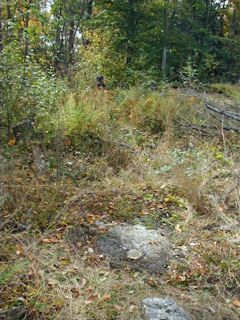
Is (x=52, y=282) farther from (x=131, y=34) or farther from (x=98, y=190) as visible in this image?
(x=131, y=34)

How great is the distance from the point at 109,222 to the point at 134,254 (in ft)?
1.89

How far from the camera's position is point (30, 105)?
189 inches

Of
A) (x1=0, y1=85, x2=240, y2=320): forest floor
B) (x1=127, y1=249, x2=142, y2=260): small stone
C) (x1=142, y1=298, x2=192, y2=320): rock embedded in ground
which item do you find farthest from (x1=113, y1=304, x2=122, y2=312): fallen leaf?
(x1=127, y1=249, x2=142, y2=260): small stone

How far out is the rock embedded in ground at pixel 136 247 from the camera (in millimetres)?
3131

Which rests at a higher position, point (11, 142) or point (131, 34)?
point (131, 34)

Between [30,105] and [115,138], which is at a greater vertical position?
[30,105]

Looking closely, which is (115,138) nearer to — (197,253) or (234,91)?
(197,253)

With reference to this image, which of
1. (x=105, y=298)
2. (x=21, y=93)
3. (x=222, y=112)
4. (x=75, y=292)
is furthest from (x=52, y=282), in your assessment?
(x=222, y=112)

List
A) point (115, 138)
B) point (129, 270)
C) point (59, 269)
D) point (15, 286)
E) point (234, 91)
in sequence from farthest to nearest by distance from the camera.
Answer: point (234, 91), point (115, 138), point (129, 270), point (59, 269), point (15, 286)

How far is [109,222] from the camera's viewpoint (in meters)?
3.66

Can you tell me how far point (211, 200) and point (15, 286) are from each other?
2562 mm

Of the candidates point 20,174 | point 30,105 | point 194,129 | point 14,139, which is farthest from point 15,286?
point 194,129

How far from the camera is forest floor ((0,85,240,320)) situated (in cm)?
254

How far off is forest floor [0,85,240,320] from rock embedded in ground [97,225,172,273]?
0.33 feet
